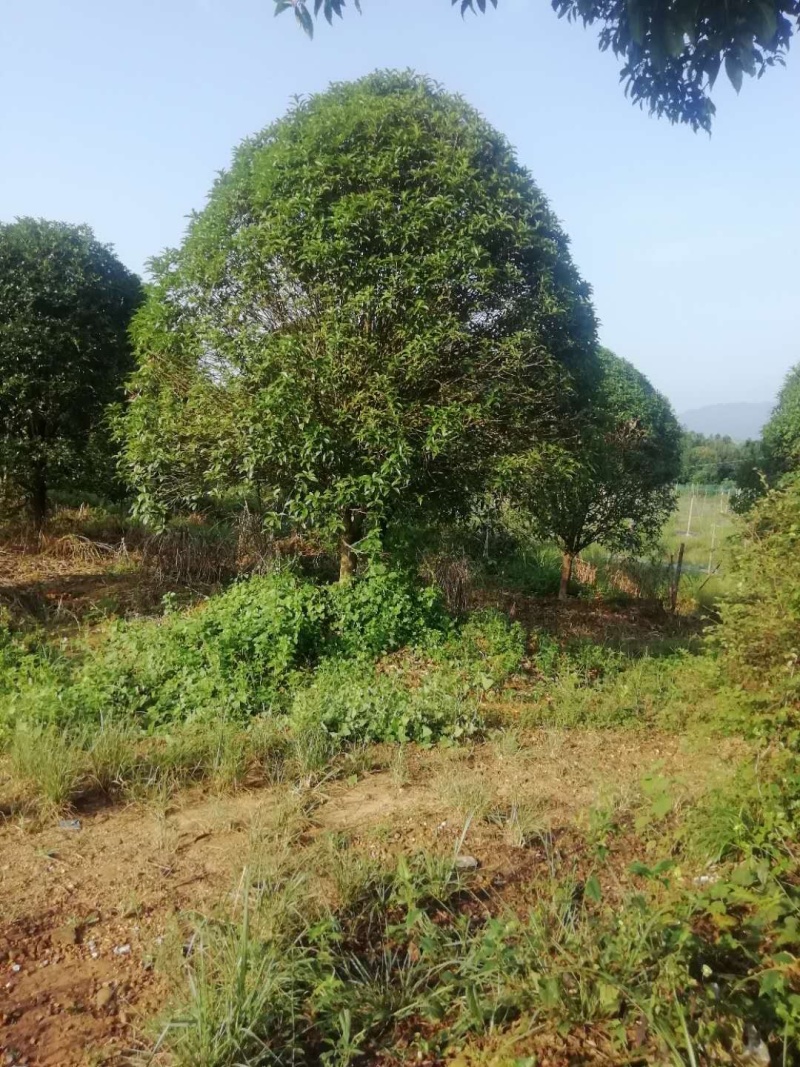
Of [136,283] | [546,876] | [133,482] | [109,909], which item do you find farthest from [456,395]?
[136,283]

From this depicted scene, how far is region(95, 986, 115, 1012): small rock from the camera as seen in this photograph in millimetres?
2361

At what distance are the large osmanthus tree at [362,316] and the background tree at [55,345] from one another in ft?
12.0

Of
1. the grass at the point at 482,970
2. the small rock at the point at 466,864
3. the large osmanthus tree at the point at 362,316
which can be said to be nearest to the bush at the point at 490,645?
the large osmanthus tree at the point at 362,316

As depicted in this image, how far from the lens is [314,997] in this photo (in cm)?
230

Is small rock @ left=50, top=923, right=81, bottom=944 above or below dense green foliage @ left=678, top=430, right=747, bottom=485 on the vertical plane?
below

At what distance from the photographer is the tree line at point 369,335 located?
18.4 feet

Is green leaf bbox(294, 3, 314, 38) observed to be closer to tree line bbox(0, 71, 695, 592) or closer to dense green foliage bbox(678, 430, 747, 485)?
tree line bbox(0, 71, 695, 592)

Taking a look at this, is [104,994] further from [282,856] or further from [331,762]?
[331,762]

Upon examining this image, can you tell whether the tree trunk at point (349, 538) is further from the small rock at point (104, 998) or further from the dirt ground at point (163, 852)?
the small rock at point (104, 998)

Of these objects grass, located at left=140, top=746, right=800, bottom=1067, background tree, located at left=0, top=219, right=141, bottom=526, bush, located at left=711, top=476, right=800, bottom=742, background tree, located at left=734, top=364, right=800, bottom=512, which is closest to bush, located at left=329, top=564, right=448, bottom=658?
bush, located at left=711, top=476, right=800, bottom=742

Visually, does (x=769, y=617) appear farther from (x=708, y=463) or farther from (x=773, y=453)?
(x=708, y=463)

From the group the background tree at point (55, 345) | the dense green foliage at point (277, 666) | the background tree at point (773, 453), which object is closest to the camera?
the dense green foliage at point (277, 666)

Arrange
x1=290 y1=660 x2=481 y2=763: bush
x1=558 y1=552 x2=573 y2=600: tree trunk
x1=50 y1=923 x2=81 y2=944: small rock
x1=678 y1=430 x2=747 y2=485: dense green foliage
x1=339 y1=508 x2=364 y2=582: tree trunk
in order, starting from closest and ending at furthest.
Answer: x1=50 y1=923 x2=81 y2=944: small rock, x1=290 y1=660 x2=481 y2=763: bush, x1=339 y1=508 x2=364 y2=582: tree trunk, x1=558 y1=552 x2=573 y2=600: tree trunk, x1=678 y1=430 x2=747 y2=485: dense green foliage

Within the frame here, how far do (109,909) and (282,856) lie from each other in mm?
682
